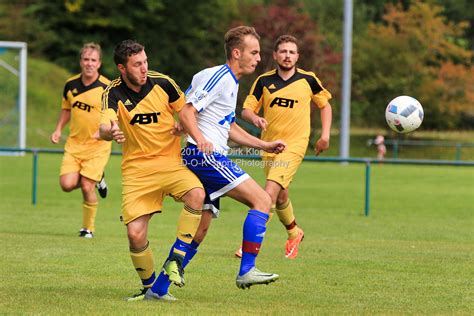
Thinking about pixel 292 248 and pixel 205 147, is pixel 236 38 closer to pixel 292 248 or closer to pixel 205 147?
pixel 205 147

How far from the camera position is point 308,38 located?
46344 mm

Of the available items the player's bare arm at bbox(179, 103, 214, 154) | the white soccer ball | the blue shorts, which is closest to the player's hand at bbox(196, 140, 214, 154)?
the player's bare arm at bbox(179, 103, 214, 154)

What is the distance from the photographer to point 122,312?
750 centimetres

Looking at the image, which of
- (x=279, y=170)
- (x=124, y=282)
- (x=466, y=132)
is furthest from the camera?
(x=466, y=132)

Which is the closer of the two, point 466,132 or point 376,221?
point 376,221

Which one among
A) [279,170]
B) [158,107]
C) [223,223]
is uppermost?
[158,107]

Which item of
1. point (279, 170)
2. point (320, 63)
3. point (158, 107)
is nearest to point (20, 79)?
point (320, 63)

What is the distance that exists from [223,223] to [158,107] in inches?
334

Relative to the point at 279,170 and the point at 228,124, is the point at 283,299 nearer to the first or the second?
the point at 228,124

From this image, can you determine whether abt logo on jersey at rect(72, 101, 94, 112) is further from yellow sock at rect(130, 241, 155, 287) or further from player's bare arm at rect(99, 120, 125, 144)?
player's bare arm at rect(99, 120, 125, 144)

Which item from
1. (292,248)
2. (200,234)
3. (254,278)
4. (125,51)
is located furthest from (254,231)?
(292,248)

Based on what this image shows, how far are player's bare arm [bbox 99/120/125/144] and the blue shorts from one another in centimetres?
75

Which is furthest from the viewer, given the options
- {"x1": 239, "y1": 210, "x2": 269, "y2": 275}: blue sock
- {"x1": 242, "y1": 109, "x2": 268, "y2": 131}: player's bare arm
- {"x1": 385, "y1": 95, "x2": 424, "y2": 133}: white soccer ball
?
{"x1": 385, "y1": 95, "x2": 424, "y2": 133}: white soccer ball

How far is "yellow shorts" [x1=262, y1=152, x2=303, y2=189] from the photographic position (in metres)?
11.6
